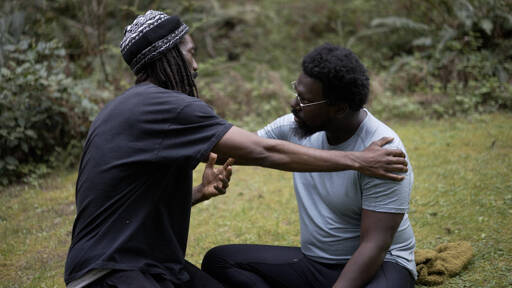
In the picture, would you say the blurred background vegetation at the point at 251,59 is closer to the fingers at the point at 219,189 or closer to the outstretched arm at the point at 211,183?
the outstretched arm at the point at 211,183

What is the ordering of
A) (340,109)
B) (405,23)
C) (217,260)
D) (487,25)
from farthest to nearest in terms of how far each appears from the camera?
(405,23)
(487,25)
(217,260)
(340,109)

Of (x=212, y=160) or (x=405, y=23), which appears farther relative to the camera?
(x=405, y=23)

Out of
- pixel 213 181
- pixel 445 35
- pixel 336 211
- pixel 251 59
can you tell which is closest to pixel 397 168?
pixel 336 211

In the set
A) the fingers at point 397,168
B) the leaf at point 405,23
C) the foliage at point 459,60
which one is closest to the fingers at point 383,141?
the fingers at point 397,168

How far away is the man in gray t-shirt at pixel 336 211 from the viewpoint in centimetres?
260

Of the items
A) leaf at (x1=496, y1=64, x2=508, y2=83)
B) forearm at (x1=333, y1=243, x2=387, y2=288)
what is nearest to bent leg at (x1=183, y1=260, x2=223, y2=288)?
forearm at (x1=333, y1=243, x2=387, y2=288)

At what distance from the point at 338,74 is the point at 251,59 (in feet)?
29.4

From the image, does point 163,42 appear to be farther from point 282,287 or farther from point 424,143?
point 424,143

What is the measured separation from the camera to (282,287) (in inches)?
123

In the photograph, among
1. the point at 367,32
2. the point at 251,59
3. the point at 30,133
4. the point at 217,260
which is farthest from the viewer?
the point at 251,59

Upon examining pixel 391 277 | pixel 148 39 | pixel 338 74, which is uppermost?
pixel 148 39

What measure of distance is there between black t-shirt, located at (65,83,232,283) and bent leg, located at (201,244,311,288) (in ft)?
2.38

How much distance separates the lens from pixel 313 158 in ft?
8.04

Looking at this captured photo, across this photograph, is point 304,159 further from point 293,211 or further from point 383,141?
point 293,211
